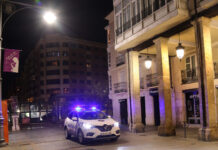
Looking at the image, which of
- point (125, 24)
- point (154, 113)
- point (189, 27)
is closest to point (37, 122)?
point (154, 113)

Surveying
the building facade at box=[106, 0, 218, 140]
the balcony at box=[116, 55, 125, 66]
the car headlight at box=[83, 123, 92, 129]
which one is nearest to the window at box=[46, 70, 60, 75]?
the balcony at box=[116, 55, 125, 66]

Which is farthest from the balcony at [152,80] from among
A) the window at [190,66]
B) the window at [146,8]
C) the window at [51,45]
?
the window at [51,45]

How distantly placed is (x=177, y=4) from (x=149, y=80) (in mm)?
11903

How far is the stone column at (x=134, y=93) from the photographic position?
714 inches

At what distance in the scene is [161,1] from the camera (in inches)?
577

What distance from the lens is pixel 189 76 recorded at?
67.2 ft

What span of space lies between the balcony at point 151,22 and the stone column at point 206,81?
1185 mm

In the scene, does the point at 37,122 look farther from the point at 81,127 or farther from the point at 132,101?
the point at 81,127

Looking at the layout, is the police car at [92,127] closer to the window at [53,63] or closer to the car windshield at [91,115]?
the car windshield at [91,115]

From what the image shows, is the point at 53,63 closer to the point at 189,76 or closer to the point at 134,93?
the point at 189,76

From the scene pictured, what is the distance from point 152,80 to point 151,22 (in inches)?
374

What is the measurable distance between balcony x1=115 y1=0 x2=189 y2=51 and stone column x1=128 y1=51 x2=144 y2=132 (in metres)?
1.20

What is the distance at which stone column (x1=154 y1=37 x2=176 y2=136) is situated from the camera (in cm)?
1512

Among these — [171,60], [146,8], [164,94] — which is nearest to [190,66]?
[171,60]
